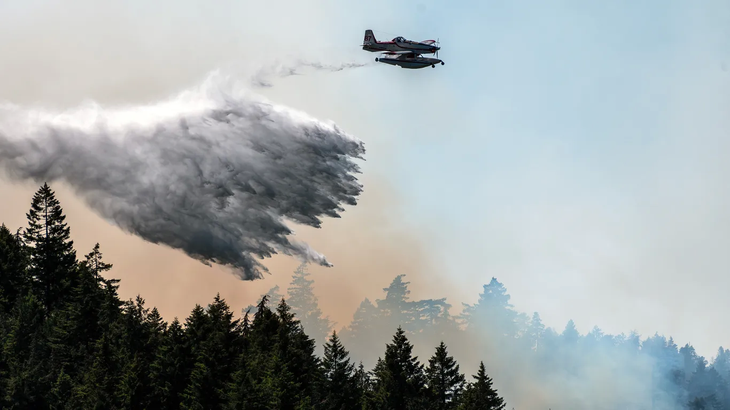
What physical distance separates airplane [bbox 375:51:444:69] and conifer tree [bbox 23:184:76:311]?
39672 mm

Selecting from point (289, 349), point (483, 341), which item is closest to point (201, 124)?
point (289, 349)

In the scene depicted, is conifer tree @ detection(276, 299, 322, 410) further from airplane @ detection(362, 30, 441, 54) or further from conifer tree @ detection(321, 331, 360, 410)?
airplane @ detection(362, 30, 441, 54)

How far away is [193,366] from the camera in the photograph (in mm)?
68312

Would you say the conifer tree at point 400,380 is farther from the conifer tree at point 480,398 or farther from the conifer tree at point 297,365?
the conifer tree at point 297,365

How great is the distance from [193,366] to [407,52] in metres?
30.3

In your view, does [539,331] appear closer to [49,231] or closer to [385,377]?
[49,231]

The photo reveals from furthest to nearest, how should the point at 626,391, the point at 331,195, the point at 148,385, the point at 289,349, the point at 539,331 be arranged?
the point at 539,331 → the point at 626,391 → the point at 331,195 → the point at 289,349 → the point at 148,385

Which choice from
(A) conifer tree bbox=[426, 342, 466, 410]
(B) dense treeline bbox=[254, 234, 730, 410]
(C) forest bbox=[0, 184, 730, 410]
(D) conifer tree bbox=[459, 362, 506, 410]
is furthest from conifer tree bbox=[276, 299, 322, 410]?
(B) dense treeline bbox=[254, 234, 730, 410]

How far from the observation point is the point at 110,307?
266ft

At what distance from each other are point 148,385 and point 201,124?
25.1 metres

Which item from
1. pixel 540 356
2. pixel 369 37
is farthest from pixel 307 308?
pixel 369 37

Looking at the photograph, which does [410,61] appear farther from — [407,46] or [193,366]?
[193,366]

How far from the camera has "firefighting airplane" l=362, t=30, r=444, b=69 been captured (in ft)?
257

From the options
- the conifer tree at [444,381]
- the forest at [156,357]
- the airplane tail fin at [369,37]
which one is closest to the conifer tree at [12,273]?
the forest at [156,357]
